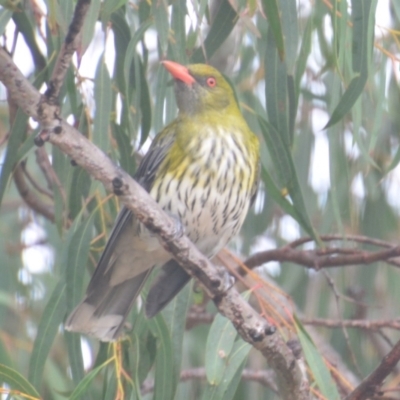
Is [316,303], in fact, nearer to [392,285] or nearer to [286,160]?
[392,285]

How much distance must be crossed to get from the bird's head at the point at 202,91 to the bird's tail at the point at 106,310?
2.17 ft

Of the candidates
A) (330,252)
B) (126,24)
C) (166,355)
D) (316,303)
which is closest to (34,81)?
(126,24)

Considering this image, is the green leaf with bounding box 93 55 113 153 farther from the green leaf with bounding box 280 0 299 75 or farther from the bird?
the green leaf with bounding box 280 0 299 75

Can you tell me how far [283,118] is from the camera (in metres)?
2.84

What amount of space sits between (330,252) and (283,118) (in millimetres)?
611

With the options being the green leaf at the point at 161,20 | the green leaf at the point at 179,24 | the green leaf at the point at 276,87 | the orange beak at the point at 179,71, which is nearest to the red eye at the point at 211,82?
the orange beak at the point at 179,71

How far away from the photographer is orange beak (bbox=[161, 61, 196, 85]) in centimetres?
301

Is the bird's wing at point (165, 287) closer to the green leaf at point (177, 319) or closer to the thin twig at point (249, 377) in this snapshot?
the green leaf at point (177, 319)

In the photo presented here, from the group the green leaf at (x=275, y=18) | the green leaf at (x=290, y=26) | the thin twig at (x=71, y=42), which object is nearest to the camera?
the thin twig at (x=71, y=42)

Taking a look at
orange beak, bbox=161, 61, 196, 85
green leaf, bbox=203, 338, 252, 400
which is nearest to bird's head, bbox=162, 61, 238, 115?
orange beak, bbox=161, 61, 196, 85

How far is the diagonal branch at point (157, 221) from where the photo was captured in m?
2.16

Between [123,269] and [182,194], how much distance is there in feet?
1.41

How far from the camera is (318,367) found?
2.68 m

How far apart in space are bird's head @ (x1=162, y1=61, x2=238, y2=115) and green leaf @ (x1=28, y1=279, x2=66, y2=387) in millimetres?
845
